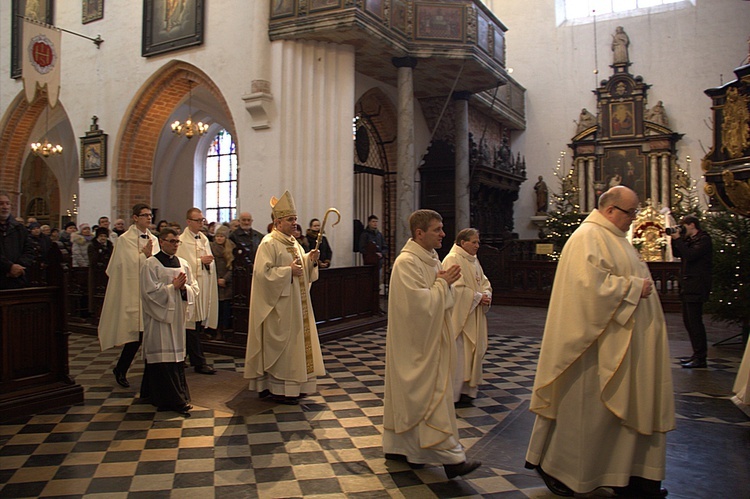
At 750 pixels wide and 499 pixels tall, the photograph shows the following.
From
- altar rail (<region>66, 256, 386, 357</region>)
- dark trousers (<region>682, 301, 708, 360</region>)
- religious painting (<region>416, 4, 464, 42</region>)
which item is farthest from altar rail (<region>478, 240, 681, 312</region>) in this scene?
dark trousers (<region>682, 301, 708, 360</region>)

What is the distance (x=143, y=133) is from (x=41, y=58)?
2323 millimetres

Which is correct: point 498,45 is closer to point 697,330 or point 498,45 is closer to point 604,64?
point 604,64

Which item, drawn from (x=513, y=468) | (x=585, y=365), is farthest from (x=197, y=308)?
(x=585, y=365)

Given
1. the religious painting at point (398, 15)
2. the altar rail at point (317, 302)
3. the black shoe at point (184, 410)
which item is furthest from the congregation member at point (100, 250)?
the religious painting at point (398, 15)

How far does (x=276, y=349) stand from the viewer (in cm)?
535

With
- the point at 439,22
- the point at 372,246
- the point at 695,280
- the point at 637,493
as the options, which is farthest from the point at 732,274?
the point at 439,22

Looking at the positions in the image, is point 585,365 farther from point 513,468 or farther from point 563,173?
point 563,173

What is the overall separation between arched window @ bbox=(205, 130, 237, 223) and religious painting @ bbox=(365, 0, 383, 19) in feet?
28.0

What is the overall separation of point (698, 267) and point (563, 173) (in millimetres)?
13570

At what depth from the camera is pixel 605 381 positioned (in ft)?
10.6

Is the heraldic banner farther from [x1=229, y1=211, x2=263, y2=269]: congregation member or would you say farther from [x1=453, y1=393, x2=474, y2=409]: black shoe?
[x1=453, y1=393, x2=474, y2=409]: black shoe

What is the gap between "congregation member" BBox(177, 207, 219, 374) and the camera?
6641 mm

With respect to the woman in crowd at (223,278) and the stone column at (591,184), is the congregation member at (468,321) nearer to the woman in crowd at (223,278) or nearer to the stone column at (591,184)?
the woman in crowd at (223,278)

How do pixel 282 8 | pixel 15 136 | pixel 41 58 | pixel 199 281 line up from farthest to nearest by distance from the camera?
pixel 15 136 → pixel 41 58 → pixel 282 8 → pixel 199 281
